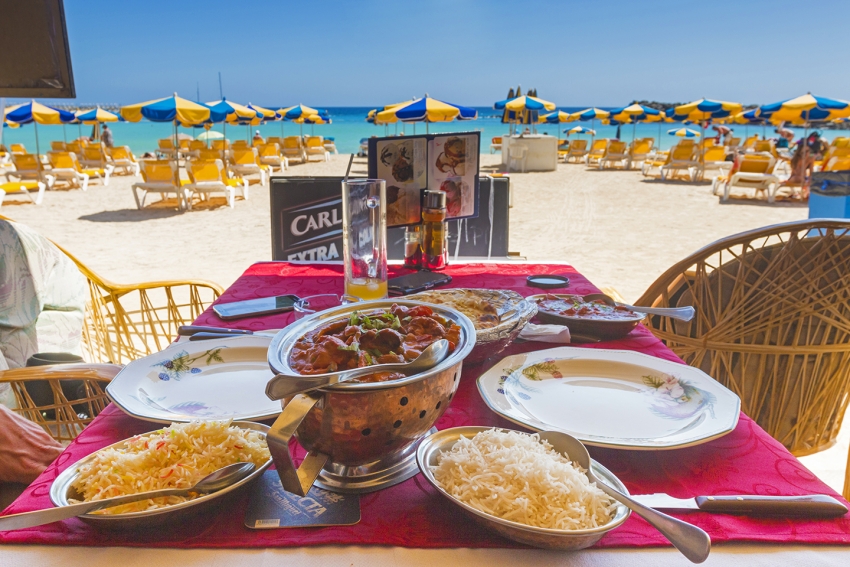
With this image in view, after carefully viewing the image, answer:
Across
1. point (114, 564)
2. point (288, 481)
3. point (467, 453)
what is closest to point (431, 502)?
point (467, 453)

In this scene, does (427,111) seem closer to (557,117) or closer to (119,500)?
(119,500)

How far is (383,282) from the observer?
141cm

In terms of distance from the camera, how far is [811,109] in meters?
12.4

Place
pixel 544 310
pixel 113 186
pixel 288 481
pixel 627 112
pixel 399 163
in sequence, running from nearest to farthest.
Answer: pixel 288 481
pixel 544 310
pixel 399 163
pixel 113 186
pixel 627 112

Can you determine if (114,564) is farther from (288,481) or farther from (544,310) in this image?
(544,310)

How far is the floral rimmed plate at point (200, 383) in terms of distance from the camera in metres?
0.85

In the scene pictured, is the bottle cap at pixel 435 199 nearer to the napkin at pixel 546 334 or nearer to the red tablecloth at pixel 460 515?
the napkin at pixel 546 334

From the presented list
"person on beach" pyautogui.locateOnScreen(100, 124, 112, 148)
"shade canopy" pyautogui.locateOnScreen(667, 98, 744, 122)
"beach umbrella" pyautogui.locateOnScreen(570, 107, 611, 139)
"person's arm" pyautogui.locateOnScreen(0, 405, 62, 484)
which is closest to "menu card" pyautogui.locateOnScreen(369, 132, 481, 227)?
"person's arm" pyautogui.locateOnScreen(0, 405, 62, 484)

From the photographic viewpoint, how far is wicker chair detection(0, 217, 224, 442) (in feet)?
3.95

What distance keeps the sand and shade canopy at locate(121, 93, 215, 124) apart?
1.51 metres

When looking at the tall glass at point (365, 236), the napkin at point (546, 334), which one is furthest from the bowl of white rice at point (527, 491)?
the tall glass at point (365, 236)

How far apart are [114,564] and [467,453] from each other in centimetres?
37

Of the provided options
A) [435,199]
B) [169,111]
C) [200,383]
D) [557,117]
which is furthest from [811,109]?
[200,383]

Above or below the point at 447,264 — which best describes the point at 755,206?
below
